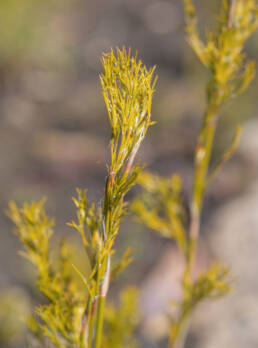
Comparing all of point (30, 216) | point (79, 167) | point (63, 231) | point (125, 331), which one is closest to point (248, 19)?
point (30, 216)

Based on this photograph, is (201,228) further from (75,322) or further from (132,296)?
(75,322)

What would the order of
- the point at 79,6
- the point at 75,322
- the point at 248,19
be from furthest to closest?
the point at 79,6 < the point at 248,19 < the point at 75,322

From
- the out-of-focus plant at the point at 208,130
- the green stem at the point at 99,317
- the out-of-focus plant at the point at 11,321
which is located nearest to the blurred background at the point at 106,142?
the out-of-focus plant at the point at 11,321

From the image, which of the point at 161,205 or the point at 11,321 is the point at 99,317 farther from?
the point at 11,321

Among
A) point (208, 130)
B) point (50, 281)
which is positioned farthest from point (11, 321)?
point (208, 130)

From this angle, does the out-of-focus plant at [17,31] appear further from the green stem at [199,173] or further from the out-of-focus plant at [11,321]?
the green stem at [199,173]

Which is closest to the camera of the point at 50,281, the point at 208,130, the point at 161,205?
the point at 50,281
